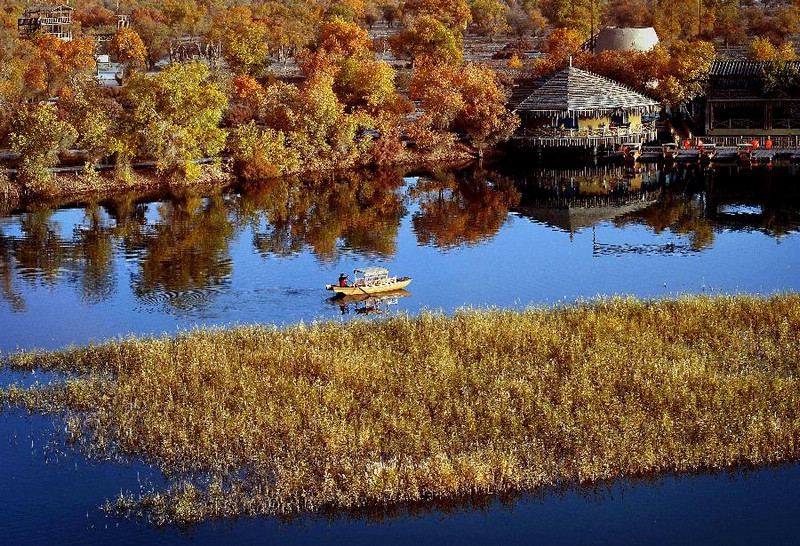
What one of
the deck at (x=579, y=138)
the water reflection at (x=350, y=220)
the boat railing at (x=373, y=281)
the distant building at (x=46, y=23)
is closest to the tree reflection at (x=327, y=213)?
the water reflection at (x=350, y=220)

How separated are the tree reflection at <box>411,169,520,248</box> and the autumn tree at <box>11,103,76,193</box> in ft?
56.7

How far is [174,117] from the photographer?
62.6 meters

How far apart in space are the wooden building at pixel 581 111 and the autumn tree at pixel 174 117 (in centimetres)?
1829

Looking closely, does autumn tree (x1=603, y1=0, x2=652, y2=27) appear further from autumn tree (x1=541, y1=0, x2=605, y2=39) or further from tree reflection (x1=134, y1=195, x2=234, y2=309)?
tree reflection (x1=134, y1=195, x2=234, y2=309)

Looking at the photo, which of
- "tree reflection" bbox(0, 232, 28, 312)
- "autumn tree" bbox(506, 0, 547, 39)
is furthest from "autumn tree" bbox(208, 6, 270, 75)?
"tree reflection" bbox(0, 232, 28, 312)

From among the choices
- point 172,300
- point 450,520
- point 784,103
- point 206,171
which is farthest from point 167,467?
point 784,103

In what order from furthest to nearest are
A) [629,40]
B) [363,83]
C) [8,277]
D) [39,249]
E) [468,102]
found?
[629,40] → [468,102] → [363,83] → [39,249] → [8,277]

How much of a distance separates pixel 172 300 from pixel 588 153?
38371mm

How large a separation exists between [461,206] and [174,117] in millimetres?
15466

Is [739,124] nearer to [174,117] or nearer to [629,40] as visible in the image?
[629,40]

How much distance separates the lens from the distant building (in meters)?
97.9

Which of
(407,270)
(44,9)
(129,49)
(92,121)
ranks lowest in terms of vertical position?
(407,270)

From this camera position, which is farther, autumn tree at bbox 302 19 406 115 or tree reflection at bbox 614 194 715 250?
autumn tree at bbox 302 19 406 115

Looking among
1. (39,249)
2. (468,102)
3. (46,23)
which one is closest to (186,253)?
(39,249)
